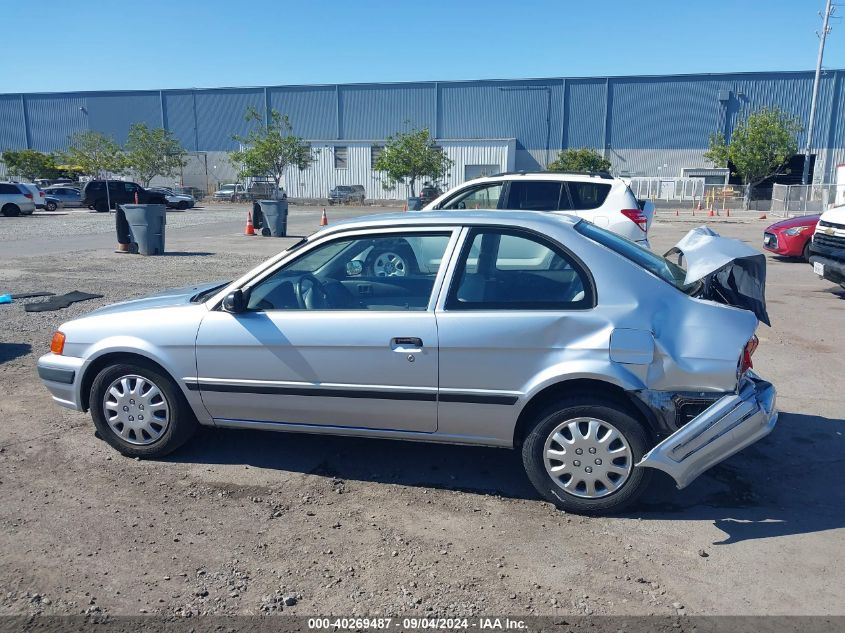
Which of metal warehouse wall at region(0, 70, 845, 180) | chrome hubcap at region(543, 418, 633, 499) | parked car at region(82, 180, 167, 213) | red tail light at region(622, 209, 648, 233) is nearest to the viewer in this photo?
chrome hubcap at region(543, 418, 633, 499)

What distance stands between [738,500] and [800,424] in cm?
166

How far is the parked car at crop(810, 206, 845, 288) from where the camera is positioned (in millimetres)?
10516

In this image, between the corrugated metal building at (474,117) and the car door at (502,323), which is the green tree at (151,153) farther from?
the car door at (502,323)

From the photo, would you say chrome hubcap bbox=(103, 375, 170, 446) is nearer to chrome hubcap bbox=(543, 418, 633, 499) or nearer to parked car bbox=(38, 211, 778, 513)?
parked car bbox=(38, 211, 778, 513)

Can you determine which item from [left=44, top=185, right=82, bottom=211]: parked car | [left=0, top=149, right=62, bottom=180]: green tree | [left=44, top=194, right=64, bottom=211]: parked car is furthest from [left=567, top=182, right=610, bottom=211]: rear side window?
[left=0, top=149, right=62, bottom=180]: green tree

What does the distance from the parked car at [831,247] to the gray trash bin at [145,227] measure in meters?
13.6

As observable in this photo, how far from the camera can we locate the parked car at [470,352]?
3.95m

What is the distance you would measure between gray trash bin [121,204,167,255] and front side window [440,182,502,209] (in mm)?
9364

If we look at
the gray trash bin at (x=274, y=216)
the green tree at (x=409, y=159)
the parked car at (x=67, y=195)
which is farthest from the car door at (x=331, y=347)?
the parked car at (x=67, y=195)

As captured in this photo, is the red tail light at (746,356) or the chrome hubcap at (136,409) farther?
the chrome hubcap at (136,409)

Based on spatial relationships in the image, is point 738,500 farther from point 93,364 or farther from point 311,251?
point 93,364

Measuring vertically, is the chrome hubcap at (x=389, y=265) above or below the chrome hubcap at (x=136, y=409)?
above

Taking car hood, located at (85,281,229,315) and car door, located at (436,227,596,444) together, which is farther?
car hood, located at (85,281,229,315)

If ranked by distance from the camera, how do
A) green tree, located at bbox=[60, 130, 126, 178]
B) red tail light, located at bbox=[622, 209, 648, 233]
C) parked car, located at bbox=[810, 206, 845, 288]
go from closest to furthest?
red tail light, located at bbox=[622, 209, 648, 233]
parked car, located at bbox=[810, 206, 845, 288]
green tree, located at bbox=[60, 130, 126, 178]
